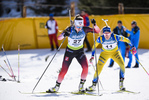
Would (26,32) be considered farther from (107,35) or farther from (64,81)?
(107,35)

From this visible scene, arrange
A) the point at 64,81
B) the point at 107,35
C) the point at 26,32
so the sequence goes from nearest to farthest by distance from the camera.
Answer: the point at 107,35 < the point at 64,81 < the point at 26,32

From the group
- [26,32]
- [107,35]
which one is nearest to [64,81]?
[107,35]

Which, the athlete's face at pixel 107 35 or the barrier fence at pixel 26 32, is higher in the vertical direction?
the athlete's face at pixel 107 35

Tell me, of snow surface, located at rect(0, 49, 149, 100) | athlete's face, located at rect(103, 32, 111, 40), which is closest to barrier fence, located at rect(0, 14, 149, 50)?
snow surface, located at rect(0, 49, 149, 100)

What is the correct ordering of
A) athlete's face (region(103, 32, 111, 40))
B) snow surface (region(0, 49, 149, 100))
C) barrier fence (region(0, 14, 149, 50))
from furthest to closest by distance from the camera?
barrier fence (region(0, 14, 149, 50))
athlete's face (region(103, 32, 111, 40))
snow surface (region(0, 49, 149, 100))

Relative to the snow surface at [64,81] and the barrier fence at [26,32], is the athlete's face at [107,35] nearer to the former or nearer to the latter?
the snow surface at [64,81]

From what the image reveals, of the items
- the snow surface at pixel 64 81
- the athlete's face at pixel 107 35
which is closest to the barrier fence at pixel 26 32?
the snow surface at pixel 64 81

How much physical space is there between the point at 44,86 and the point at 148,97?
2918 mm

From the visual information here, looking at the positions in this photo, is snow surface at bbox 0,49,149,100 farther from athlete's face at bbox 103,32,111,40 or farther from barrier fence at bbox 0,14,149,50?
barrier fence at bbox 0,14,149,50

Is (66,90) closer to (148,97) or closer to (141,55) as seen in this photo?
(148,97)

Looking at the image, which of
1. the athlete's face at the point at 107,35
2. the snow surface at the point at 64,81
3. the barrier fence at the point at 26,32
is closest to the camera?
the snow surface at the point at 64,81

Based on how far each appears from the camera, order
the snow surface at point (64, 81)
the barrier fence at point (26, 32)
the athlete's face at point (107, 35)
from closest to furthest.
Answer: the snow surface at point (64, 81)
the athlete's face at point (107, 35)
the barrier fence at point (26, 32)

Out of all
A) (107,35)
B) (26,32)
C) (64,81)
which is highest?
(107,35)

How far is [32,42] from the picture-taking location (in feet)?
47.3
